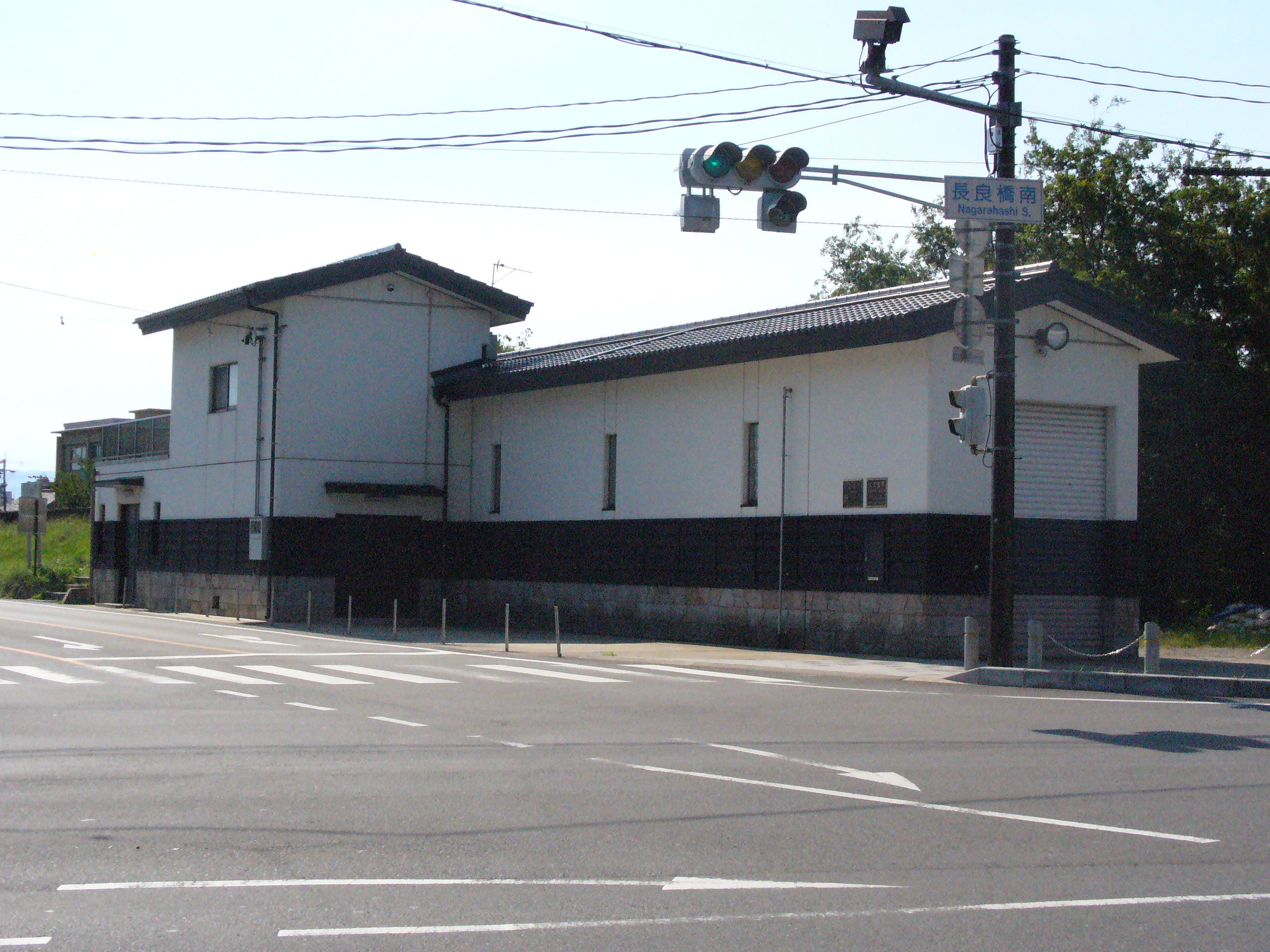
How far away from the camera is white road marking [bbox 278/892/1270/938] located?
6191 millimetres

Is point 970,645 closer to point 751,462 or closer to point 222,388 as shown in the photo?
point 751,462

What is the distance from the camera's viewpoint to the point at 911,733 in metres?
13.1

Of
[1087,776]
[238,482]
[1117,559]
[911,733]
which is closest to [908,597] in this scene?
[1117,559]

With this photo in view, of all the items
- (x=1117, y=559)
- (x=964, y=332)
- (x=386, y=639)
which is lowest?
(x=386, y=639)

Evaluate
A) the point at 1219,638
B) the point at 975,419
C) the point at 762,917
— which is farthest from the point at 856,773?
the point at 1219,638

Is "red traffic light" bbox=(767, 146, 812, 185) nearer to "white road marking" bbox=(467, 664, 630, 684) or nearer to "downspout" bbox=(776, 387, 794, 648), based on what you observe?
"white road marking" bbox=(467, 664, 630, 684)

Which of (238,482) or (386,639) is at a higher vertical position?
(238,482)

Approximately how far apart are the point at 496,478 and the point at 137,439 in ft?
45.2

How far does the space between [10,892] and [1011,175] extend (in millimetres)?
15491

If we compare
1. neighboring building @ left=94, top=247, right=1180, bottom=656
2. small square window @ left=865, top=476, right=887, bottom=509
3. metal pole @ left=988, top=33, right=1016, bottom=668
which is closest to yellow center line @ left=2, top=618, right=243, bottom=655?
neighboring building @ left=94, top=247, right=1180, bottom=656

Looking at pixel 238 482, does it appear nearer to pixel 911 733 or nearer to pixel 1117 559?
pixel 1117 559

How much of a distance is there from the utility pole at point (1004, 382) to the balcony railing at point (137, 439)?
27.3 metres

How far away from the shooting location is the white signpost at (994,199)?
57.9 ft

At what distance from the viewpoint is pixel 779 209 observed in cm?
1609
